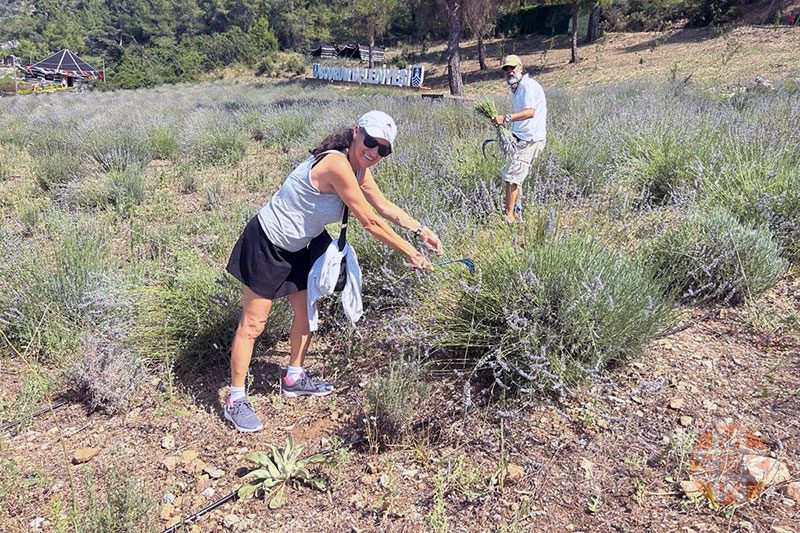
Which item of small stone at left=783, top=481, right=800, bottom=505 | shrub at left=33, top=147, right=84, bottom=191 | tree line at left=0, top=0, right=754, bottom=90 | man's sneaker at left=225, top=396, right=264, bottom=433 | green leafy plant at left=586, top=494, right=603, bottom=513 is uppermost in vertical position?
tree line at left=0, top=0, right=754, bottom=90

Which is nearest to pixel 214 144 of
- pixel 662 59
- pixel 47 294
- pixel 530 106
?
pixel 47 294

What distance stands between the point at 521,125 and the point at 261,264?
3.33m

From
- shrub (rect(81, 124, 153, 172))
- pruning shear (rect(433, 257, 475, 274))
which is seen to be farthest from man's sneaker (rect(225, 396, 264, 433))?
shrub (rect(81, 124, 153, 172))

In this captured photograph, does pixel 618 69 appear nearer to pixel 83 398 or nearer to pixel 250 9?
pixel 83 398

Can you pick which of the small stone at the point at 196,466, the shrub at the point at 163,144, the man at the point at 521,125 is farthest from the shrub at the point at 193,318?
the shrub at the point at 163,144

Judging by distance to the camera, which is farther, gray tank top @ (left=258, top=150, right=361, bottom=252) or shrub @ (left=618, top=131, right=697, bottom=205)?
shrub @ (left=618, top=131, right=697, bottom=205)

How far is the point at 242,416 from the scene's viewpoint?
287cm

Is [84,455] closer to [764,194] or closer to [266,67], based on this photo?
[764,194]

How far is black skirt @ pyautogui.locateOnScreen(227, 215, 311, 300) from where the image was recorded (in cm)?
272

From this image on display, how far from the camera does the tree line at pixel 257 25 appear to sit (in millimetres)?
26334

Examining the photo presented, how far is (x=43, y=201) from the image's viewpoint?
6.72 m

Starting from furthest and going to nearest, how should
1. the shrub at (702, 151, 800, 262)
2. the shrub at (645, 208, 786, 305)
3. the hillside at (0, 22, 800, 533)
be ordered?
1. the shrub at (702, 151, 800, 262)
2. the shrub at (645, 208, 786, 305)
3. the hillside at (0, 22, 800, 533)

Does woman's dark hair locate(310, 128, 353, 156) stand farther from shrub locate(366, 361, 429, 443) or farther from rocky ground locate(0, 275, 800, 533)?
rocky ground locate(0, 275, 800, 533)

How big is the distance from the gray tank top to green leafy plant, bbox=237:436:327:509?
99 cm
